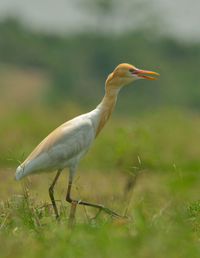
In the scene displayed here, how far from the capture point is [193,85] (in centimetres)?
2481

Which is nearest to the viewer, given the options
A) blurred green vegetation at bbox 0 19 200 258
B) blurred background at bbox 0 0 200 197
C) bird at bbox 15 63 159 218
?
blurred green vegetation at bbox 0 19 200 258

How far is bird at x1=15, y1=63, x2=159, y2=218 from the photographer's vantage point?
3930mm

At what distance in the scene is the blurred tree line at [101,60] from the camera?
2222 cm

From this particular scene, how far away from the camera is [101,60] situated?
2445 cm

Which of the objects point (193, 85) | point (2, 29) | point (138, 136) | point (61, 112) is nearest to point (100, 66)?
point (193, 85)

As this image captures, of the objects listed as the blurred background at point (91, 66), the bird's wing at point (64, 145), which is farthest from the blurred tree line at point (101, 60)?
the bird's wing at point (64, 145)

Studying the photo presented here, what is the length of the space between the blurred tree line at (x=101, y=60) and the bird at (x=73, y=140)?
15913 millimetres

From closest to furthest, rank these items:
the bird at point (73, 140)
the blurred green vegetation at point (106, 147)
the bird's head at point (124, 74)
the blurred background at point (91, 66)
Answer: the blurred green vegetation at point (106, 147) < the bird at point (73, 140) < the bird's head at point (124, 74) < the blurred background at point (91, 66)

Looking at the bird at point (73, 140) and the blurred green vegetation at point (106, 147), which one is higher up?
the bird at point (73, 140)

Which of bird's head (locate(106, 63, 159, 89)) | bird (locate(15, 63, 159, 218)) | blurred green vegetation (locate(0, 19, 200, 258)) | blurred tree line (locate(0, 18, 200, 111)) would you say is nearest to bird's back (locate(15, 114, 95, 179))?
bird (locate(15, 63, 159, 218))

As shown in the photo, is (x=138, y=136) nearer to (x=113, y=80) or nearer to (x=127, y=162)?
(x=127, y=162)

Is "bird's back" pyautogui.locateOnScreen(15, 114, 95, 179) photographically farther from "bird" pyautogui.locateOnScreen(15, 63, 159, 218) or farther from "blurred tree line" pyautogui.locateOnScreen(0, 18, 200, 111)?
"blurred tree line" pyautogui.locateOnScreen(0, 18, 200, 111)

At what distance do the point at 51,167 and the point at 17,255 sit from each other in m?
1.31

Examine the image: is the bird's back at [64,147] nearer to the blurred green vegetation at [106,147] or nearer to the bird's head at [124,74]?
the blurred green vegetation at [106,147]
